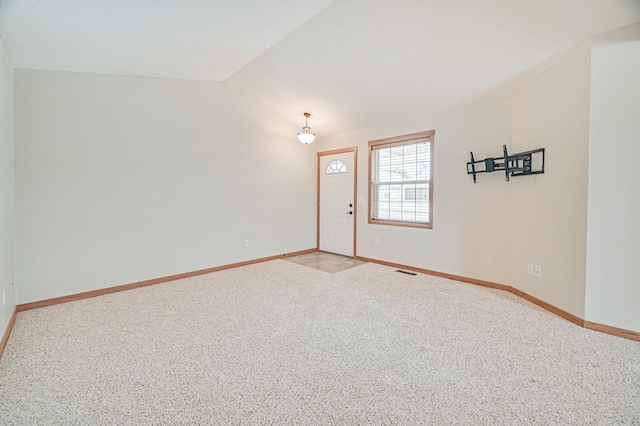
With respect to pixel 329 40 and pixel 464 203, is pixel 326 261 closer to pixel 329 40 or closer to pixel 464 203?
pixel 464 203

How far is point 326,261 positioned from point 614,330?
12.0 feet

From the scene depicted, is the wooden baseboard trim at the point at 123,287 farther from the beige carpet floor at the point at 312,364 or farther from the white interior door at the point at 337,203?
the white interior door at the point at 337,203

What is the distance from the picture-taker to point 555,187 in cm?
301

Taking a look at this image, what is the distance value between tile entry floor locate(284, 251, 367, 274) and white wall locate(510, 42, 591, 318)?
93.9 inches

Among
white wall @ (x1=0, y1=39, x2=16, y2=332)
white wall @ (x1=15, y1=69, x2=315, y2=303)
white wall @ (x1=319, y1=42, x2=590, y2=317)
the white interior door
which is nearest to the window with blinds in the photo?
white wall @ (x1=319, y1=42, x2=590, y2=317)

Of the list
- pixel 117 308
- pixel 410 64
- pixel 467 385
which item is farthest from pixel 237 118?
pixel 467 385

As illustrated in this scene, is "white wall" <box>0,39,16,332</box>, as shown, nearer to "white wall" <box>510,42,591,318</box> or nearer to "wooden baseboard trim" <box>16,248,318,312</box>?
"wooden baseboard trim" <box>16,248,318,312</box>

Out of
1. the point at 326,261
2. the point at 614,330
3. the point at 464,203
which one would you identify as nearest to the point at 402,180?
the point at 464,203

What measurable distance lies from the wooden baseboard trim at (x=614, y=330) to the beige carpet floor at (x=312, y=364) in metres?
0.08

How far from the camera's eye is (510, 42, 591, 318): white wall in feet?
8.89

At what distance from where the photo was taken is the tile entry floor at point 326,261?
4.88 metres

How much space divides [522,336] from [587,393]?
74 cm

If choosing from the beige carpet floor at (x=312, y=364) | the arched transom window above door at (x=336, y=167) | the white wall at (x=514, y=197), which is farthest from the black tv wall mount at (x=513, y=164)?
the arched transom window above door at (x=336, y=167)

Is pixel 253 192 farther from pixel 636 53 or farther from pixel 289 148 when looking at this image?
pixel 636 53
